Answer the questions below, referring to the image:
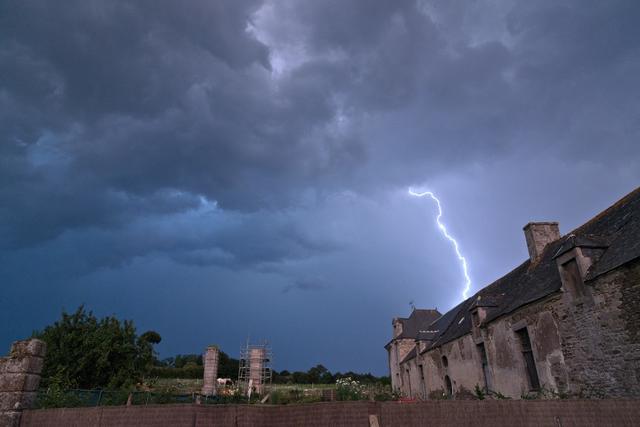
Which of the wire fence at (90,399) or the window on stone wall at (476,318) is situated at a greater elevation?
the window on stone wall at (476,318)

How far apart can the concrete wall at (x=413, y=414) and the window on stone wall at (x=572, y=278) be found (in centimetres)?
806

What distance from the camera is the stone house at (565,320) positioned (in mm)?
10297

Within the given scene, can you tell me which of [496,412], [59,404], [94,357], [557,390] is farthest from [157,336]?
[496,412]

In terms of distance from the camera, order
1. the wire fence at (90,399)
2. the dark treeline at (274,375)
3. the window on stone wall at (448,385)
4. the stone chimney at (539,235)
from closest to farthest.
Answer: the wire fence at (90,399) < the stone chimney at (539,235) < the window on stone wall at (448,385) < the dark treeline at (274,375)

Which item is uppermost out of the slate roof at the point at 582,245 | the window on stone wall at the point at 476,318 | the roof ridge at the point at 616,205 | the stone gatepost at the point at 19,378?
the roof ridge at the point at 616,205

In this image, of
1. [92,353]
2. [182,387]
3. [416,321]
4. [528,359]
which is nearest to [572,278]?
[528,359]

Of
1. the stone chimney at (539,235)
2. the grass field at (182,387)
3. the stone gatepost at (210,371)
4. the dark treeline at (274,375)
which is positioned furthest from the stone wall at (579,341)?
the dark treeline at (274,375)

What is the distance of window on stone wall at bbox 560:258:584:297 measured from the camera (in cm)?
1212

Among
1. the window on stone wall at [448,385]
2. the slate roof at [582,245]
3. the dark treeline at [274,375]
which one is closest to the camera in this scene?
the slate roof at [582,245]

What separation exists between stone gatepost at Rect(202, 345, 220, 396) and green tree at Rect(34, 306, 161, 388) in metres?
5.70

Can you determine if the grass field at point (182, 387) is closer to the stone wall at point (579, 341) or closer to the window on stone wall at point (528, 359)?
the stone wall at point (579, 341)

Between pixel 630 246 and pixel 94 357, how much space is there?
25.7 metres

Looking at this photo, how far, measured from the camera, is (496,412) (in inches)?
197

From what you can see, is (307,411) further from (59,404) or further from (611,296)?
(611,296)
